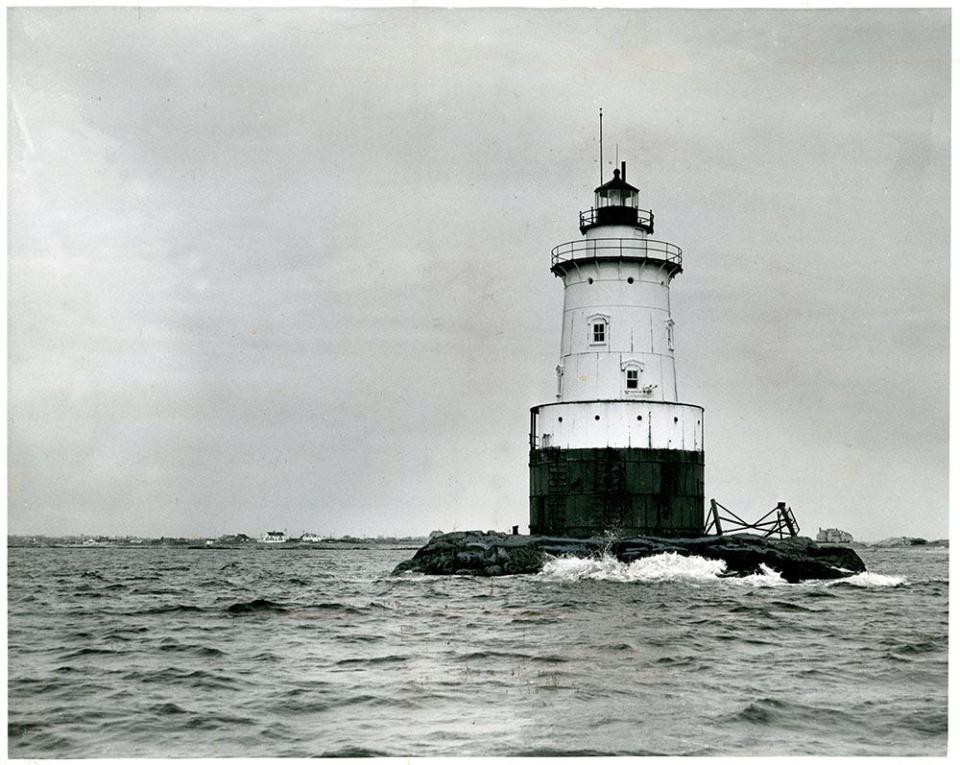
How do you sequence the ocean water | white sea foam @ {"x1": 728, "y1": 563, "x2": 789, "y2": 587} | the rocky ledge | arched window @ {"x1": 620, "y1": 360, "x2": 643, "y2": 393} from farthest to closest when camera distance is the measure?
arched window @ {"x1": 620, "y1": 360, "x2": 643, "y2": 393}, the rocky ledge, white sea foam @ {"x1": 728, "y1": 563, "x2": 789, "y2": 587}, the ocean water

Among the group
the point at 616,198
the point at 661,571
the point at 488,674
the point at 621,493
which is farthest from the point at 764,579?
the point at 488,674

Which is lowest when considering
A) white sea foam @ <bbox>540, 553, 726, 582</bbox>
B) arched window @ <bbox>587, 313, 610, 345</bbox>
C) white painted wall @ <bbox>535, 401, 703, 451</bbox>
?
white sea foam @ <bbox>540, 553, 726, 582</bbox>

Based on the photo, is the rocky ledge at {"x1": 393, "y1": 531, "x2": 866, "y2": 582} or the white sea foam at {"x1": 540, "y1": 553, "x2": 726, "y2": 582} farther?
the rocky ledge at {"x1": 393, "y1": 531, "x2": 866, "y2": 582}

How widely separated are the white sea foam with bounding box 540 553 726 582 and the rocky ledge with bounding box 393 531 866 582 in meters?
0.16

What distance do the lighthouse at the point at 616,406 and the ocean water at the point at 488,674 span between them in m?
5.44

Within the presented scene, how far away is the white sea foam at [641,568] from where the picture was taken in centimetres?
2788

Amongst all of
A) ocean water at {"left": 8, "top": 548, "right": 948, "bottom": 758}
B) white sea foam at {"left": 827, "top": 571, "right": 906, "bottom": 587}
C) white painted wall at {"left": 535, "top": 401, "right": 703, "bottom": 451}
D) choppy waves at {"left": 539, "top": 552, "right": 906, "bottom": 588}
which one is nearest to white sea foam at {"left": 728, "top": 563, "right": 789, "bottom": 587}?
choppy waves at {"left": 539, "top": 552, "right": 906, "bottom": 588}

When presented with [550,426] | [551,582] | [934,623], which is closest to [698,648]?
[934,623]

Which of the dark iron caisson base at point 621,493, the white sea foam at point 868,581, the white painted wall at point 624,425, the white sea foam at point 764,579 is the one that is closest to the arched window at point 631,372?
the white painted wall at point 624,425

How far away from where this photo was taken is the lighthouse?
3066 centimetres

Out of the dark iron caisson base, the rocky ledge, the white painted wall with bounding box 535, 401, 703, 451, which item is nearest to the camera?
the rocky ledge

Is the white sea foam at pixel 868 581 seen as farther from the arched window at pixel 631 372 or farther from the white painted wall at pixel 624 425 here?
the arched window at pixel 631 372

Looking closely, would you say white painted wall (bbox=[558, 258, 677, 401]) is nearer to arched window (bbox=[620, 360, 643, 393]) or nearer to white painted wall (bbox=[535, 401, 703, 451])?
arched window (bbox=[620, 360, 643, 393])

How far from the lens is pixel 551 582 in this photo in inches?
1058
